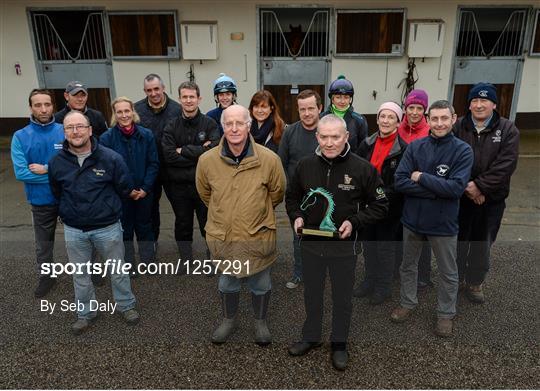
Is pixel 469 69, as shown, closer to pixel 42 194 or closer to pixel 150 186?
pixel 150 186

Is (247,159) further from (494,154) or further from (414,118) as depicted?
(494,154)

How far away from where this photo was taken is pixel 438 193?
3.12 m

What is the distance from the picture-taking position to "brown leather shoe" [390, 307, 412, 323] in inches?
138

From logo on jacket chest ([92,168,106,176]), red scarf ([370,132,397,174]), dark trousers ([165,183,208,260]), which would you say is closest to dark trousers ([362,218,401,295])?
red scarf ([370,132,397,174])

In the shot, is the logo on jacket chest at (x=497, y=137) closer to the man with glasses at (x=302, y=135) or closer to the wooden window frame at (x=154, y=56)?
the man with glasses at (x=302, y=135)

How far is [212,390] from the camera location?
→ 111 inches

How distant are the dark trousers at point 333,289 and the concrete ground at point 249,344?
19 centimetres

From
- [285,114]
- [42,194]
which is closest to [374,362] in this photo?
[42,194]

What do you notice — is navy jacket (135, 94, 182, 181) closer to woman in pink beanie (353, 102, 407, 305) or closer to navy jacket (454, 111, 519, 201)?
woman in pink beanie (353, 102, 407, 305)

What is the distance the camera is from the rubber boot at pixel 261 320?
3.29 metres

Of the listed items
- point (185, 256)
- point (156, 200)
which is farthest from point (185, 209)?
point (185, 256)

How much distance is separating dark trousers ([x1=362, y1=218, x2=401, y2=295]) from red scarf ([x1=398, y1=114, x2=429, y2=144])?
0.68m

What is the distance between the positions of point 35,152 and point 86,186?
85cm

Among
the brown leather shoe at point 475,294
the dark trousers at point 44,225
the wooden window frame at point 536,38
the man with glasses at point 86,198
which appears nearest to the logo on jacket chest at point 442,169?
the brown leather shoe at point 475,294
